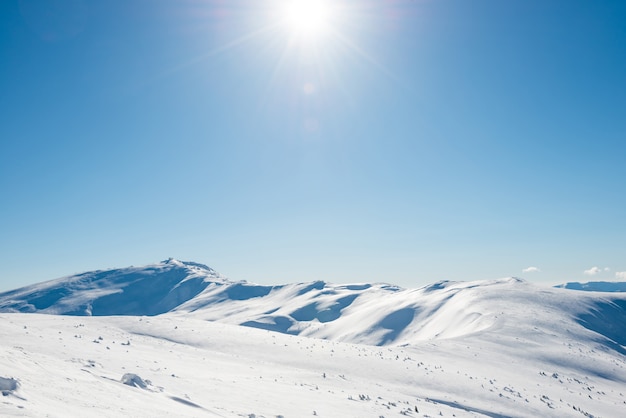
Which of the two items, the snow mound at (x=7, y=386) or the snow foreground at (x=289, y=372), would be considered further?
the snow foreground at (x=289, y=372)

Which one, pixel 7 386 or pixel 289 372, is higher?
pixel 7 386

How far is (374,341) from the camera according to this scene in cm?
9588

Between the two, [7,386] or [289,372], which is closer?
[7,386]

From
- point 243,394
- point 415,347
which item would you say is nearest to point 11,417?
point 243,394

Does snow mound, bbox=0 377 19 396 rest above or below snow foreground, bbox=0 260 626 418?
above

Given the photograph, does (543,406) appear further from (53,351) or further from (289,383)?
(53,351)

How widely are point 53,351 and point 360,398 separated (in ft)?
54.0

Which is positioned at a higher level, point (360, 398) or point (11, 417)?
point (11, 417)

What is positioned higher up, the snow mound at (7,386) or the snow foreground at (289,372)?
the snow mound at (7,386)

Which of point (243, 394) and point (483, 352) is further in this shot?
point (483, 352)

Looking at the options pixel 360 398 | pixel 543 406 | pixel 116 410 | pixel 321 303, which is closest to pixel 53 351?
pixel 116 410

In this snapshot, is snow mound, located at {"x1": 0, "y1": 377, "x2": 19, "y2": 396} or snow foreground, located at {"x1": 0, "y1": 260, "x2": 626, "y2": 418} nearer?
snow mound, located at {"x1": 0, "y1": 377, "x2": 19, "y2": 396}

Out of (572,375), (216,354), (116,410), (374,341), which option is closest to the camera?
(116,410)

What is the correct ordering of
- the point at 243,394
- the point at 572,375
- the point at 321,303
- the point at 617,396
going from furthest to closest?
the point at 321,303 < the point at 572,375 < the point at 617,396 < the point at 243,394
